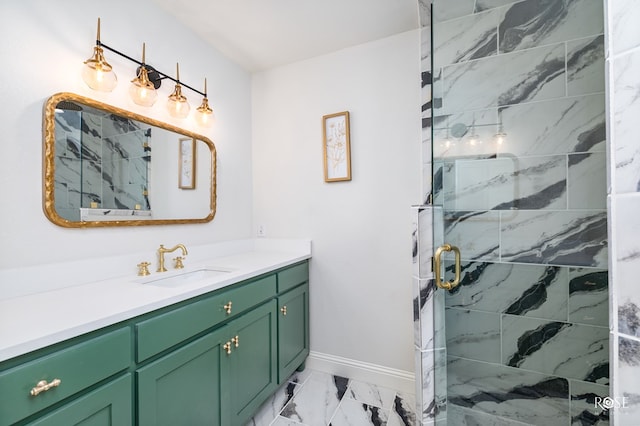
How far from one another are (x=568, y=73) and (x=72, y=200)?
2337mm

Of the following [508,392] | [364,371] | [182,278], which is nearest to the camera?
[508,392]

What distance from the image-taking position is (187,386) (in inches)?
45.7

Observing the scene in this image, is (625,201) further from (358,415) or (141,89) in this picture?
(141,89)

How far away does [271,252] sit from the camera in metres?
2.30

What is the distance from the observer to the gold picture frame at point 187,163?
1.84 m

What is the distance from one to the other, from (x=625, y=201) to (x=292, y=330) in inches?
72.9

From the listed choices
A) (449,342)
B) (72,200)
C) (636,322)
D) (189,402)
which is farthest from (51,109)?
(449,342)

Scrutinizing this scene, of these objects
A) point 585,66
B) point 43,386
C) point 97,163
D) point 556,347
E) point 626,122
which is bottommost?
point 556,347

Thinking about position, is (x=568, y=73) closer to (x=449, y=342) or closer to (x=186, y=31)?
(x=449, y=342)

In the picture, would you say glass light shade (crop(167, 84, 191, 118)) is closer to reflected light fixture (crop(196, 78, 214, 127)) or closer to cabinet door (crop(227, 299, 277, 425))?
reflected light fixture (crop(196, 78, 214, 127))

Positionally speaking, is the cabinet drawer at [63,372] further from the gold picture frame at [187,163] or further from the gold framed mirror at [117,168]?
the gold picture frame at [187,163]

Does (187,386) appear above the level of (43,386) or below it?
below

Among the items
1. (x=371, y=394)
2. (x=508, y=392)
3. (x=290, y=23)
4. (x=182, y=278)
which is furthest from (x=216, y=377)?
(x=290, y=23)

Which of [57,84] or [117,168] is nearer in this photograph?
[57,84]
